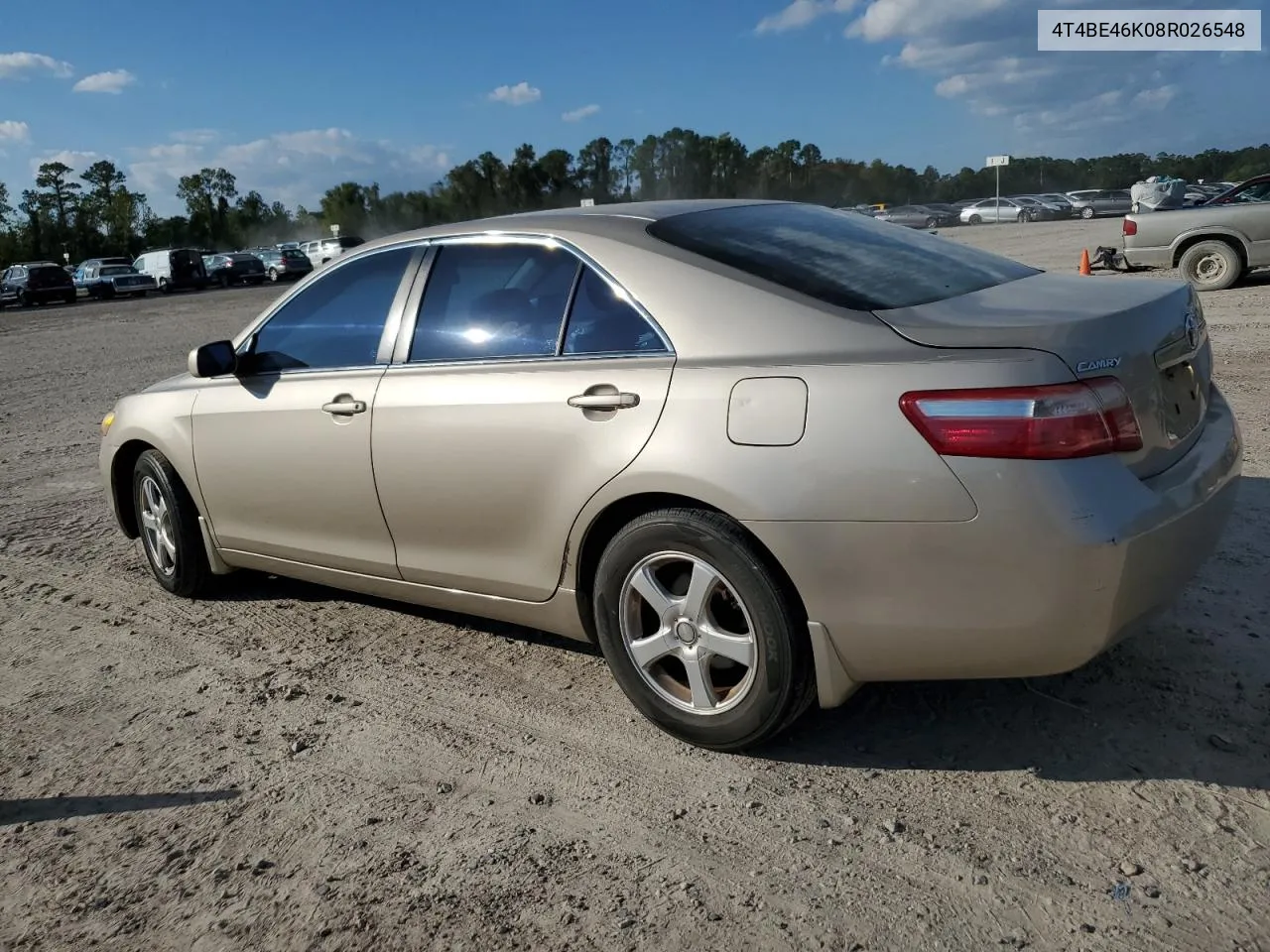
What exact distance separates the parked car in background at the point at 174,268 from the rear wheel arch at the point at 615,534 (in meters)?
47.8

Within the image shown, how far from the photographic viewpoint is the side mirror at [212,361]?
4488 mm

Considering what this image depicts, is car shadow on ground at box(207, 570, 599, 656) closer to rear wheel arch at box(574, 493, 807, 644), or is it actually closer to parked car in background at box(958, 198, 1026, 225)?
rear wheel arch at box(574, 493, 807, 644)

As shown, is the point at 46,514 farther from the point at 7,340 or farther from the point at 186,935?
the point at 7,340

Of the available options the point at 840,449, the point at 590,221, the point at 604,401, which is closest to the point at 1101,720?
the point at 840,449

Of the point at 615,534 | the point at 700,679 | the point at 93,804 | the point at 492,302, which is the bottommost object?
the point at 93,804

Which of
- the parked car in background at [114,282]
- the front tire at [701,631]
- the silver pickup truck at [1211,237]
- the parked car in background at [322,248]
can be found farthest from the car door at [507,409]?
the parked car in background at [322,248]

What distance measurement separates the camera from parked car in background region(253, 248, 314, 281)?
48.9m

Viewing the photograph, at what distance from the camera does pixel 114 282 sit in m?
45.7

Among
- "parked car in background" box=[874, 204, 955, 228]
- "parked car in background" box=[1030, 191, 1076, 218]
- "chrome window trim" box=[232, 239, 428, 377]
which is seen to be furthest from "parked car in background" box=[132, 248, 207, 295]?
"chrome window trim" box=[232, 239, 428, 377]

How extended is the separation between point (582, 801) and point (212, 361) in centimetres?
A: 255

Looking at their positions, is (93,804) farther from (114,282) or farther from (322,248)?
(322,248)

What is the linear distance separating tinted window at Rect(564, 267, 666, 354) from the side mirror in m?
1.78

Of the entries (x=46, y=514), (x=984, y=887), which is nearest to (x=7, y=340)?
(x=46, y=514)

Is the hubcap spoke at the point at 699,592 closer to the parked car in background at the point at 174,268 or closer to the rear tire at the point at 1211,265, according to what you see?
the rear tire at the point at 1211,265
